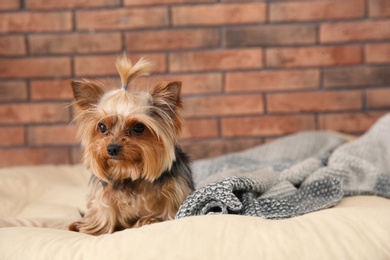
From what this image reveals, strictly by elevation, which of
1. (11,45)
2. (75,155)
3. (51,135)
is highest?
(11,45)

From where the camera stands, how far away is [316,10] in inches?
113

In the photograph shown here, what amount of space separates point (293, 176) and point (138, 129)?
2.33 ft

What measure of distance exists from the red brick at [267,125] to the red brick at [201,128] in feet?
0.15

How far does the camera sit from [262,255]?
4.21 ft

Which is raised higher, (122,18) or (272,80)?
(122,18)

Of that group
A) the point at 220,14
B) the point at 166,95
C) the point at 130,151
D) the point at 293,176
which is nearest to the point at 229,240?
the point at 130,151

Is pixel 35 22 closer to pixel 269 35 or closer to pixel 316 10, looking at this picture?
pixel 269 35

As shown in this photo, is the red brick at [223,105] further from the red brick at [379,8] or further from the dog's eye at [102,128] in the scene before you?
the dog's eye at [102,128]

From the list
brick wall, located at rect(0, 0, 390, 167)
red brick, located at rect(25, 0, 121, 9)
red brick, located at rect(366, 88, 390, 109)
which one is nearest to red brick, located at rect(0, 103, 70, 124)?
brick wall, located at rect(0, 0, 390, 167)

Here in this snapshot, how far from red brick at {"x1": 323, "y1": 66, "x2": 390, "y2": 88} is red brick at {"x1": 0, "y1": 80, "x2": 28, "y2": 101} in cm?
152

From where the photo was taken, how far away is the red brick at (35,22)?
2910mm

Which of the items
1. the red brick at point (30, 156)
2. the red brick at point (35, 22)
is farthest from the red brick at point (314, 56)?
the red brick at point (30, 156)

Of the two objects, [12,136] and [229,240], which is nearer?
[229,240]

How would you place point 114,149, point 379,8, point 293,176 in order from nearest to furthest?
1. point 114,149
2. point 293,176
3. point 379,8
